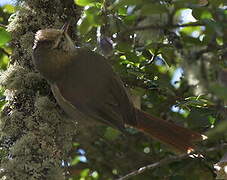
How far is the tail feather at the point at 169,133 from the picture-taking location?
3.03 m

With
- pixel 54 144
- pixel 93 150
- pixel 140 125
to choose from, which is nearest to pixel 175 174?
pixel 140 125

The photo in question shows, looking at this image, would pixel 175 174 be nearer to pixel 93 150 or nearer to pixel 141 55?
pixel 141 55

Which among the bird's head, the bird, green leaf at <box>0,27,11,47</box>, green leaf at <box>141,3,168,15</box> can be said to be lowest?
the bird

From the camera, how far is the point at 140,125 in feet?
10.5

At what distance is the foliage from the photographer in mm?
1470

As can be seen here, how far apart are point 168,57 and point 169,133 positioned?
687 millimetres

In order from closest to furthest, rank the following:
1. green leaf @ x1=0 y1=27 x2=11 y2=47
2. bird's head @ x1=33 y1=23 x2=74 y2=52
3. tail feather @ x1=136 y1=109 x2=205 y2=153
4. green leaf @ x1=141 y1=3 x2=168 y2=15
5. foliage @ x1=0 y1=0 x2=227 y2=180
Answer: foliage @ x1=0 y1=0 x2=227 y2=180 < green leaf @ x1=141 y1=3 x2=168 y2=15 < bird's head @ x1=33 y1=23 x2=74 y2=52 < green leaf @ x1=0 y1=27 x2=11 y2=47 < tail feather @ x1=136 y1=109 x2=205 y2=153

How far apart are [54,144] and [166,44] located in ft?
2.64

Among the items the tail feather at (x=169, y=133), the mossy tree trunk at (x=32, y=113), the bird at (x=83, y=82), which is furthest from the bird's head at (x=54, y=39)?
A: the tail feather at (x=169, y=133)

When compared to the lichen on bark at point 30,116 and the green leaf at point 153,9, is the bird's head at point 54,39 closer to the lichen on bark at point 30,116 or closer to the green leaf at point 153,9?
the lichen on bark at point 30,116

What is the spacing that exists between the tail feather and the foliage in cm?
7

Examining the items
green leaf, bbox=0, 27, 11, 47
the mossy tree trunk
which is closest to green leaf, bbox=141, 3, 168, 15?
the mossy tree trunk

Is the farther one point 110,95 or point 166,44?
point 110,95

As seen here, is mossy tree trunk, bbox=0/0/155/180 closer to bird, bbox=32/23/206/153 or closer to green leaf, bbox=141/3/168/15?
bird, bbox=32/23/206/153
